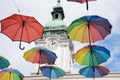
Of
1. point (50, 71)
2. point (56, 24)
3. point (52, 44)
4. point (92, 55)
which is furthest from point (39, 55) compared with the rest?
point (56, 24)

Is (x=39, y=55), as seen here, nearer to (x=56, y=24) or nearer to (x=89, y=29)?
(x=89, y=29)

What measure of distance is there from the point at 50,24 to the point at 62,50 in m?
5.15

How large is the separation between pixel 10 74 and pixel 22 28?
3274mm

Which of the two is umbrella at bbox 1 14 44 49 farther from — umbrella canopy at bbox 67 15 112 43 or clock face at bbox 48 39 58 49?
clock face at bbox 48 39 58 49

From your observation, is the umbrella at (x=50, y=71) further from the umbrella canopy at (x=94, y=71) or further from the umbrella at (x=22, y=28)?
the umbrella at (x=22, y=28)

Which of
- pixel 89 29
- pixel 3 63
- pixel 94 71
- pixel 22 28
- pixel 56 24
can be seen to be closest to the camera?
pixel 89 29

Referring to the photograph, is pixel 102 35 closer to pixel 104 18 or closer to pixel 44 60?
pixel 104 18

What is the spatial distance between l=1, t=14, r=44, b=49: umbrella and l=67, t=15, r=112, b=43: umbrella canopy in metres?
1.65

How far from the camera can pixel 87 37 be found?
59.1 ft

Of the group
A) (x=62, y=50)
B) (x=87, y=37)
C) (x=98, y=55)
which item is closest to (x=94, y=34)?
(x=87, y=37)

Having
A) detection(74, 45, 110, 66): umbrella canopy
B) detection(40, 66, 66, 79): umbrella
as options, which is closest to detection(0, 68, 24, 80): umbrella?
detection(40, 66, 66, 79): umbrella

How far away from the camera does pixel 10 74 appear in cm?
2022

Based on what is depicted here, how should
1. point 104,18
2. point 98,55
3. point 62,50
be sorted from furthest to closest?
point 62,50 < point 98,55 < point 104,18

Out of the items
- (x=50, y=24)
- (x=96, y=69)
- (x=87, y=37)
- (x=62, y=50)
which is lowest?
(x=96, y=69)
